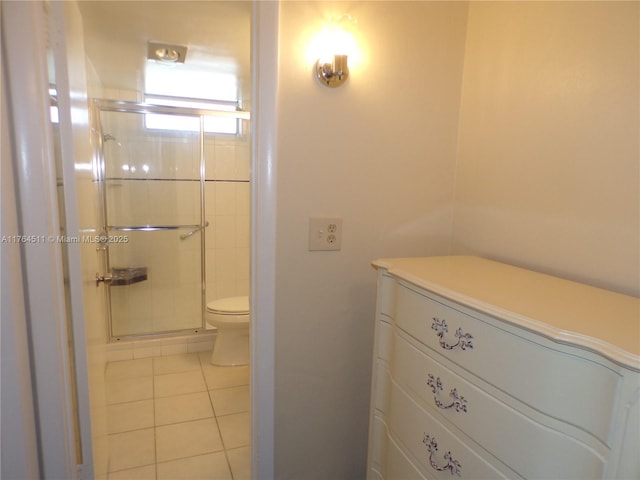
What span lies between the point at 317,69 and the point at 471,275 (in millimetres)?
839

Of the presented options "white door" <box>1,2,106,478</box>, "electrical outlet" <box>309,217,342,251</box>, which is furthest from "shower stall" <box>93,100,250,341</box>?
"electrical outlet" <box>309,217,342,251</box>

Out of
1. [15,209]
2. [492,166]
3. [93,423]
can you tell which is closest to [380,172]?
[492,166]

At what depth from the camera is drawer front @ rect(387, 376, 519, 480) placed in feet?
2.68

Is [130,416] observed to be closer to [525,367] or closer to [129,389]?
[129,389]

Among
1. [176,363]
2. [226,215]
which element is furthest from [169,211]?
[176,363]

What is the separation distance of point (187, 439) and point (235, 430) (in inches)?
9.8

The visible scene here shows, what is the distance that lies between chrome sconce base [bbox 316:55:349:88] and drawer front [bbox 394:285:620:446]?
77 cm

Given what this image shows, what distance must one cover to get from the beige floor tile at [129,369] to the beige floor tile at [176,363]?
49mm

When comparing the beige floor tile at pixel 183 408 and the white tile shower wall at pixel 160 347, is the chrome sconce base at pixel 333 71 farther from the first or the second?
the white tile shower wall at pixel 160 347

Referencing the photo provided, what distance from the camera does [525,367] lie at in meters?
0.71

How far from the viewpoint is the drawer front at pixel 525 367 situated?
60 centimetres

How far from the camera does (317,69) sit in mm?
1228

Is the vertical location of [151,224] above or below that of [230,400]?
above

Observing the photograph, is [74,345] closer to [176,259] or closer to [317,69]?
[317,69]
